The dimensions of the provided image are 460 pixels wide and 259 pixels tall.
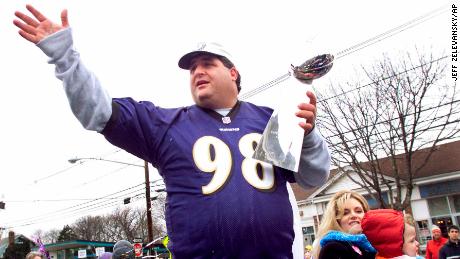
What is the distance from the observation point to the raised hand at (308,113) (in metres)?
2.05

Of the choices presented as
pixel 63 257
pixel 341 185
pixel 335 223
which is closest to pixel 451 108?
pixel 341 185

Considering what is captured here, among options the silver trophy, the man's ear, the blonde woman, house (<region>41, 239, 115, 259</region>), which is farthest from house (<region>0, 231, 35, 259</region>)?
the silver trophy

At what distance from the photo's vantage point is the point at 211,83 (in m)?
2.28

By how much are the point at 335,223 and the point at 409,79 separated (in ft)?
46.4

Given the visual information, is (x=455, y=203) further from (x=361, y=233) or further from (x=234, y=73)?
(x=234, y=73)

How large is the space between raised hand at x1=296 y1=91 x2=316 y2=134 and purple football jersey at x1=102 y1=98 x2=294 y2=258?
0.83ft

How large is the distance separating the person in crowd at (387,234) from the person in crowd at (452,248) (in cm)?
597

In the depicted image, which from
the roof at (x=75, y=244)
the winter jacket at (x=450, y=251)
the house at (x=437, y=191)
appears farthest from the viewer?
the roof at (x=75, y=244)

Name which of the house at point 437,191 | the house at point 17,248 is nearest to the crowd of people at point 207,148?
the house at point 437,191

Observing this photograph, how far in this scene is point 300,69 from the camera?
2145 millimetres

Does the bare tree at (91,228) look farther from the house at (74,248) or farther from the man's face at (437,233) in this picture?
the man's face at (437,233)

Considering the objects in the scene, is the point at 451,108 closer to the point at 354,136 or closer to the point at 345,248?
the point at 354,136

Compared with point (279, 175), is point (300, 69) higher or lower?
higher

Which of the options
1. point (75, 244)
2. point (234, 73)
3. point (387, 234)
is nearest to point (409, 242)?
point (387, 234)
